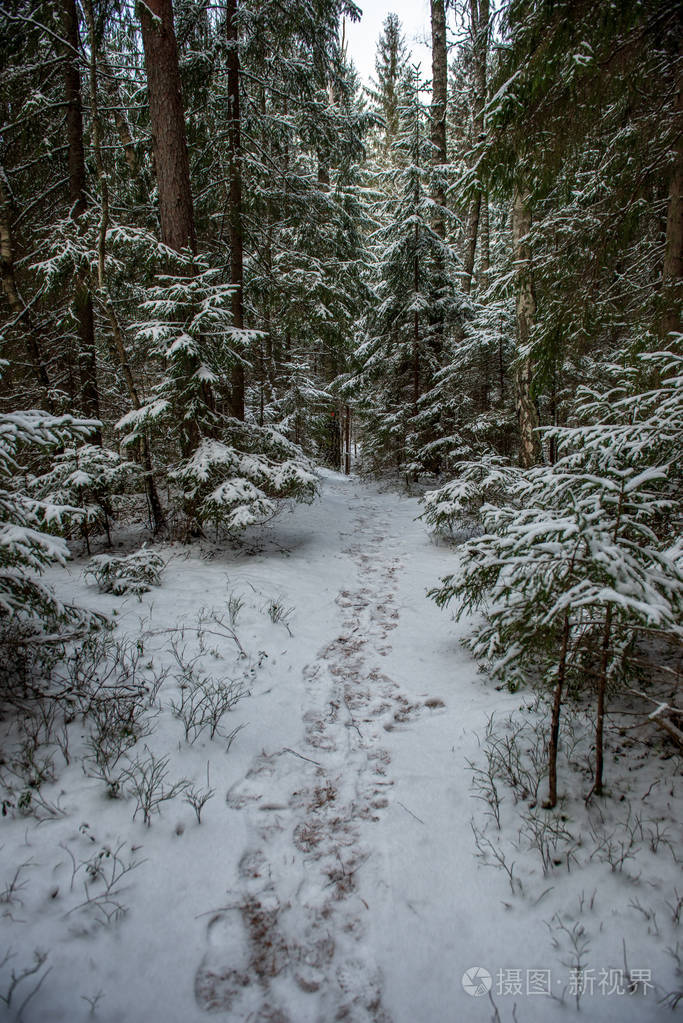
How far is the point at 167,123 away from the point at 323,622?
8.43m

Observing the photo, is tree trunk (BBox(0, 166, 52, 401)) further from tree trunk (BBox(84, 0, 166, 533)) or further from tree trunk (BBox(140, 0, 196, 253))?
tree trunk (BBox(140, 0, 196, 253))

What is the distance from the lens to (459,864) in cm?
260

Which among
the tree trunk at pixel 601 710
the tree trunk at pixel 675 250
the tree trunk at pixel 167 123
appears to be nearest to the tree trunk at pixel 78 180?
the tree trunk at pixel 167 123

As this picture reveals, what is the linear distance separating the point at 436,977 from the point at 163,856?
1.58 m

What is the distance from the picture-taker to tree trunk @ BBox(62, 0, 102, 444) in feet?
27.2

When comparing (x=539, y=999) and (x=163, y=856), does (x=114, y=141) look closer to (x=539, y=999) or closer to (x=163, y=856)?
(x=163, y=856)

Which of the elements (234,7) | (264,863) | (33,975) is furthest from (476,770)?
(234,7)

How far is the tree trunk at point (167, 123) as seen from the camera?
7020 millimetres

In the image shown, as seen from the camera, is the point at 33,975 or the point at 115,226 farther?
the point at 115,226

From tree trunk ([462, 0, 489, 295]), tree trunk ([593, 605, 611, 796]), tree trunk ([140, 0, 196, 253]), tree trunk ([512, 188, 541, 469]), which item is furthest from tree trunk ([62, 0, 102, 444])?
tree trunk ([593, 605, 611, 796])

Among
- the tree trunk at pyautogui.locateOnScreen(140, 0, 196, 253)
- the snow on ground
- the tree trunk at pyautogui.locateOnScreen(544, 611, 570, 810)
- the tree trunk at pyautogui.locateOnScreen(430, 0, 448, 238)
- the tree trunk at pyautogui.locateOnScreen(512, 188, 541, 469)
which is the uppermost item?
the tree trunk at pyautogui.locateOnScreen(430, 0, 448, 238)

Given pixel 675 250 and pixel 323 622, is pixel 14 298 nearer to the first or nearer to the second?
pixel 323 622

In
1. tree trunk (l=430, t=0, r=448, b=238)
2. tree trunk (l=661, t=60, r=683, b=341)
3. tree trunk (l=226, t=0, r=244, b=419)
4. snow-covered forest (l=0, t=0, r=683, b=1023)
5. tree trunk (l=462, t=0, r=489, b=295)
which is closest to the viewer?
snow-covered forest (l=0, t=0, r=683, b=1023)

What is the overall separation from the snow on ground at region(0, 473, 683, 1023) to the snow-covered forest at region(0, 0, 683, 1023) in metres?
0.02
